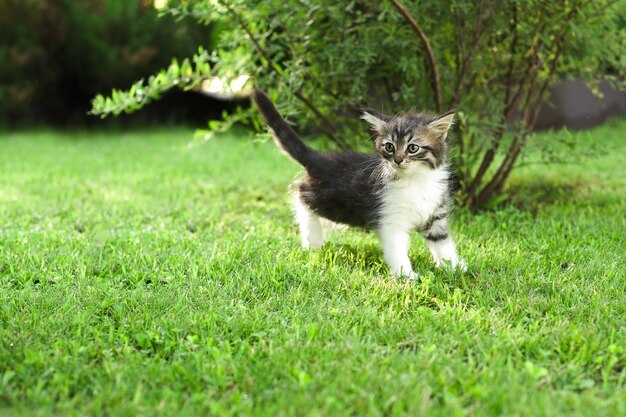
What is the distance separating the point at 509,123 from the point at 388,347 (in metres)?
3.48

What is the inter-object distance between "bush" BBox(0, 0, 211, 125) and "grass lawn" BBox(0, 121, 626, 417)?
6694mm

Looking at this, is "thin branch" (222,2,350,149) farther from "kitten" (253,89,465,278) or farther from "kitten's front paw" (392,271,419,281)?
"kitten's front paw" (392,271,419,281)

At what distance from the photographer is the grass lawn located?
2525 millimetres

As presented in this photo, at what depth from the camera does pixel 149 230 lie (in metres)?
5.00

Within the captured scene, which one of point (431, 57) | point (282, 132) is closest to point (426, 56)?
point (431, 57)

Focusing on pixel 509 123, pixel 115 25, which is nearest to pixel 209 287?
pixel 509 123

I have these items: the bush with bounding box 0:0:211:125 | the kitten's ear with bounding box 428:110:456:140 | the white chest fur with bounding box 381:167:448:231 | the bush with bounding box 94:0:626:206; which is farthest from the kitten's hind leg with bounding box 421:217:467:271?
the bush with bounding box 0:0:211:125

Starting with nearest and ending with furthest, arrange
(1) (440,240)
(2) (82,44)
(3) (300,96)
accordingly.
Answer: (1) (440,240)
(3) (300,96)
(2) (82,44)

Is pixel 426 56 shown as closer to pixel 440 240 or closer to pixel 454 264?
pixel 440 240

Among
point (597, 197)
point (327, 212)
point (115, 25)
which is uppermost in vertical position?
point (115, 25)

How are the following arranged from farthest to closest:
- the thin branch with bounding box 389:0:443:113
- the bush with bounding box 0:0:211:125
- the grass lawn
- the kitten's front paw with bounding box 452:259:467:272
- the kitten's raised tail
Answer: the bush with bounding box 0:0:211:125 < the thin branch with bounding box 389:0:443:113 < the kitten's raised tail < the kitten's front paw with bounding box 452:259:467:272 < the grass lawn

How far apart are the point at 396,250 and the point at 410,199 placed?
0.29 m

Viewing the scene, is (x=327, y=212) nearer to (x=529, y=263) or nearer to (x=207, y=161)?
(x=529, y=263)

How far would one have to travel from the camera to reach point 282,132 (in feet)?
14.3
